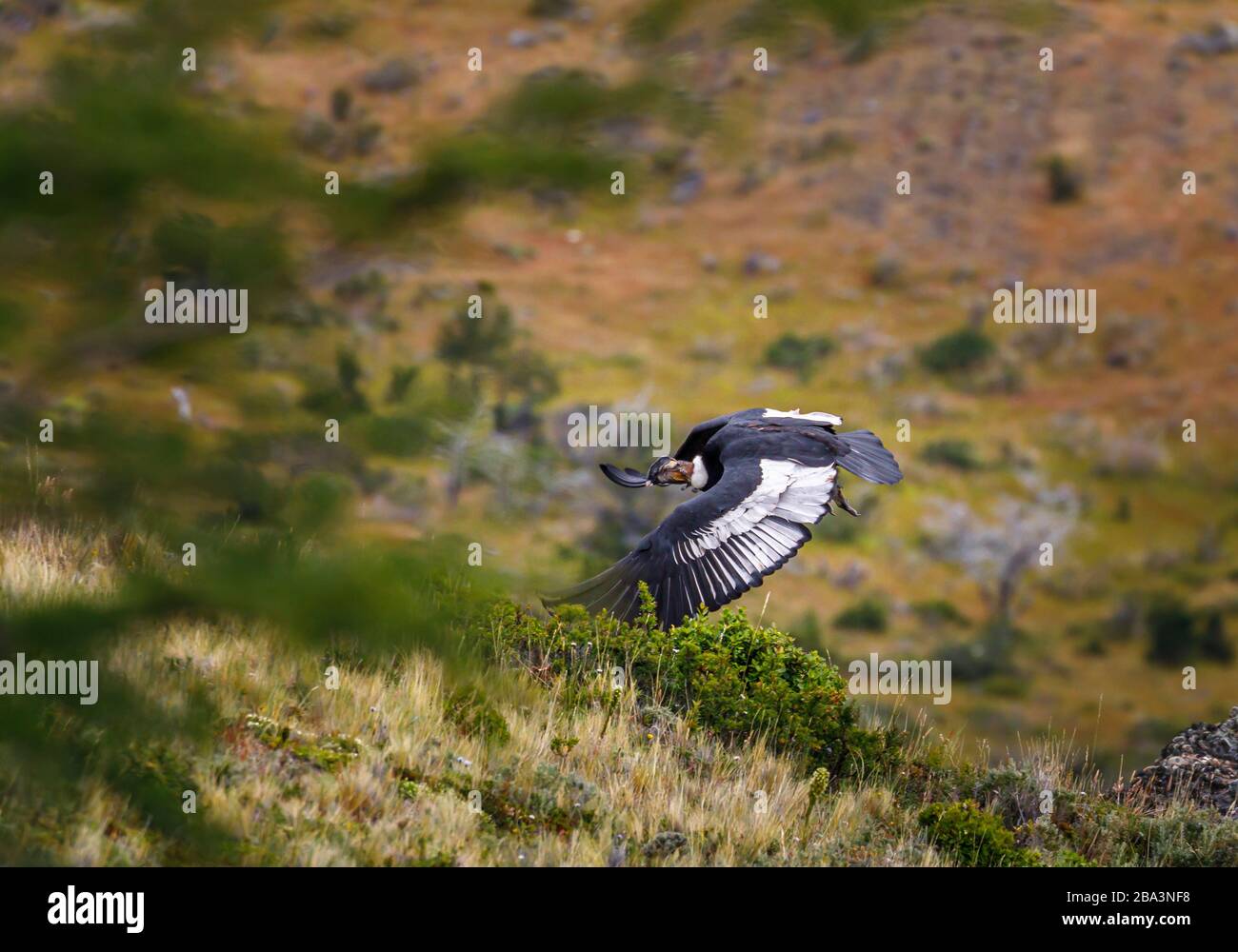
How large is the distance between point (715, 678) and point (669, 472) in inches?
115

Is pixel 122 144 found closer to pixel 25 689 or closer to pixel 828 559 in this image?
pixel 25 689

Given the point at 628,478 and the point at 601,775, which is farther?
the point at 628,478

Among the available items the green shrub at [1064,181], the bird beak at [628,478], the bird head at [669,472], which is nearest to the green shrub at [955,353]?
the green shrub at [1064,181]

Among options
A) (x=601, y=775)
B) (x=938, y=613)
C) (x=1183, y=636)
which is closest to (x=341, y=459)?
(x=601, y=775)

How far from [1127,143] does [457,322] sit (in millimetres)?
35292

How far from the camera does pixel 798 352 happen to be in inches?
2080

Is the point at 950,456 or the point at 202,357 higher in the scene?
the point at 950,456

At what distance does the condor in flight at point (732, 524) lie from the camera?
31.7 ft

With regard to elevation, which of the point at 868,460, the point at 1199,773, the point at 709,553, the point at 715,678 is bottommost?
the point at 1199,773

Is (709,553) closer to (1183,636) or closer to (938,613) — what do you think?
(938,613)

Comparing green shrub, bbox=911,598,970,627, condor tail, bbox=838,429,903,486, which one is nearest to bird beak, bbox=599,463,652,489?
condor tail, bbox=838,429,903,486

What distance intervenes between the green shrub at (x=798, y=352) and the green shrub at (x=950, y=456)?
5.93 meters

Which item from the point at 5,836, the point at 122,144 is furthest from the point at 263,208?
the point at 5,836

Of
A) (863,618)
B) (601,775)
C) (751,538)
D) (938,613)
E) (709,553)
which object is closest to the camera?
(601,775)
